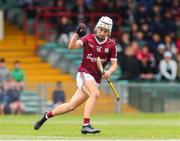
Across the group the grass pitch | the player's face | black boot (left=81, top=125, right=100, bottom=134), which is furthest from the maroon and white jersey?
the grass pitch

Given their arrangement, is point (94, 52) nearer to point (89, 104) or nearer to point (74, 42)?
point (74, 42)

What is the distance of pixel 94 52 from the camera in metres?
16.1

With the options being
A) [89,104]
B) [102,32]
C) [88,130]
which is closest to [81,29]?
[102,32]

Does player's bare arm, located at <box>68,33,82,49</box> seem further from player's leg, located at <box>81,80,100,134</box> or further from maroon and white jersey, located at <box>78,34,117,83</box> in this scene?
player's leg, located at <box>81,80,100,134</box>

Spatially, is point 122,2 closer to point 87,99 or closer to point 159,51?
point 159,51

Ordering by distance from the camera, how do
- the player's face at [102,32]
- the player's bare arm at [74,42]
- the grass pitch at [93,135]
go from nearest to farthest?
the grass pitch at [93,135]
the player's bare arm at [74,42]
the player's face at [102,32]

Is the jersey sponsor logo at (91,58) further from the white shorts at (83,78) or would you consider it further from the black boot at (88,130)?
the black boot at (88,130)

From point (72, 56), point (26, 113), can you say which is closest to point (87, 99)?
point (26, 113)

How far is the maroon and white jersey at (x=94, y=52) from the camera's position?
16.1m

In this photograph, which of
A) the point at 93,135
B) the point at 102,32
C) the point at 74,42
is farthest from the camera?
the point at 102,32

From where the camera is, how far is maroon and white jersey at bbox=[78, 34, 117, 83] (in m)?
16.1

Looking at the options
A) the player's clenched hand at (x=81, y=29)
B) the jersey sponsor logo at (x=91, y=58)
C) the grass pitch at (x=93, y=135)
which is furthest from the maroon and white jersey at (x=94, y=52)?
the grass pitch at (x=93, y=135)

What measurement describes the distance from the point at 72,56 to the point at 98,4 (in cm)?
301

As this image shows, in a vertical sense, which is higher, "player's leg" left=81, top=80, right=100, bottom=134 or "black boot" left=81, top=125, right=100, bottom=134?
"player's leg" left=81, top=80, right=100, bottom=134
